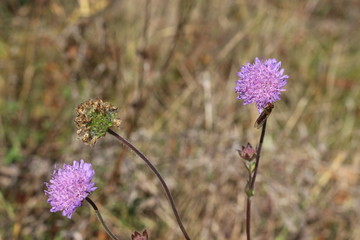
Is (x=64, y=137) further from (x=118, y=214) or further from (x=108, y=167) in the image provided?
(x=118, y=214)

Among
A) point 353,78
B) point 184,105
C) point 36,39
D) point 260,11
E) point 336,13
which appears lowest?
point 184,105

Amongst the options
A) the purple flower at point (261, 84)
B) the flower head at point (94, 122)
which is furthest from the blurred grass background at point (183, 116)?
the purple flower at point (261, 84)

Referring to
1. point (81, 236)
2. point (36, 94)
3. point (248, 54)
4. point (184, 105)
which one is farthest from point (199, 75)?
point (81, 236)

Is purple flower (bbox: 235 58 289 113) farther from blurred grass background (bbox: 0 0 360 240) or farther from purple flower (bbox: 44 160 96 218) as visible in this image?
blurred grass background (bbox: 0 0 360 240)

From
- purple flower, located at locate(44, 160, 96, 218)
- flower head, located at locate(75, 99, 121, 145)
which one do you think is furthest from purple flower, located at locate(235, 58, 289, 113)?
purple flower, located at locate(44, 160, 96, 218)

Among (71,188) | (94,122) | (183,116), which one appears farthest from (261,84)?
(183,116)

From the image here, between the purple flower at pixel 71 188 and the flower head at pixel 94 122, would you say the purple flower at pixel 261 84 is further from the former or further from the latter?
the purple flower at pixel 71 188
